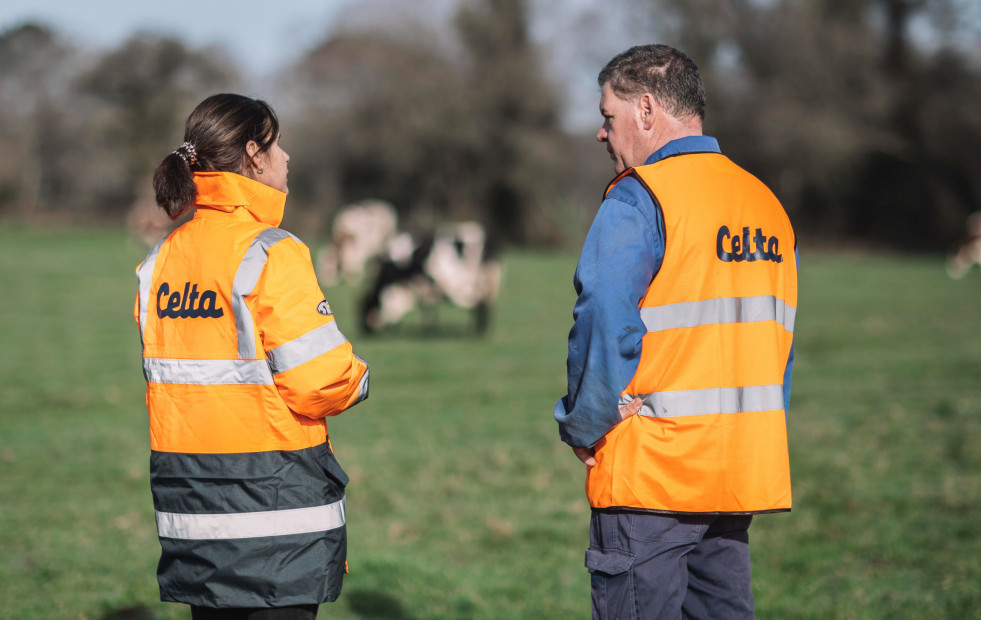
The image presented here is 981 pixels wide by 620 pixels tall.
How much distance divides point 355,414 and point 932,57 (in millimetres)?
35694

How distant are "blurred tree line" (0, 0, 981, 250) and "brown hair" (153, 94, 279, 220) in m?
35.7

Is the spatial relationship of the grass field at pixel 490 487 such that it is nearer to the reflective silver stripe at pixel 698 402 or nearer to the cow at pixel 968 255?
the reflective silver stripe at pixel 698 402

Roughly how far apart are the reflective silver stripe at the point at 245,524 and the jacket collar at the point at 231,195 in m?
0.78

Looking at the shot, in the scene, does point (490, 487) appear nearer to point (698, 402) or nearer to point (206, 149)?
point (698, 402)

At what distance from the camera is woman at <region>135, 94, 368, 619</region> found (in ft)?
7.61

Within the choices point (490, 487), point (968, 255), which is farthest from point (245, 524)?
point (968, 255)

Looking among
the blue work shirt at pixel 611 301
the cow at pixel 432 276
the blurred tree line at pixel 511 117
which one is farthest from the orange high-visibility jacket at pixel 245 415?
the blurred tree line at pixel 511 117

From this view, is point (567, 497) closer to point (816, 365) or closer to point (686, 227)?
point (686, 227)

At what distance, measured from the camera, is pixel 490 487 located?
632 cm

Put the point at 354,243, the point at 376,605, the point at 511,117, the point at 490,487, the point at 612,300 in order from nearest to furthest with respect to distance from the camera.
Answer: the point at 612,300, the point at 376,605, the point at 490,487, the point at 354,243, the point at 511,117

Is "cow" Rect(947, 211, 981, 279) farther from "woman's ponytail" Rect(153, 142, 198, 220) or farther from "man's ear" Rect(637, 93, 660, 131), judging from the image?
"woman's ponytail" Rect(153, 142, 198, 220)

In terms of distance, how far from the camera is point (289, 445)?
237cm

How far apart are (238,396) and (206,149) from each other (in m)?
0.65

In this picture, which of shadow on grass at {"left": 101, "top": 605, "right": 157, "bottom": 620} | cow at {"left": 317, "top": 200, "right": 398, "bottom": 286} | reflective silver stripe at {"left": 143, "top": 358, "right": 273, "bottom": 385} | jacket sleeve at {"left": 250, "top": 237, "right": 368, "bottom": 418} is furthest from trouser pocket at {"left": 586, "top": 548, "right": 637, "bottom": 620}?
cow at {"left": 317, "top": 200, "right": 398, "bottom": 286}
